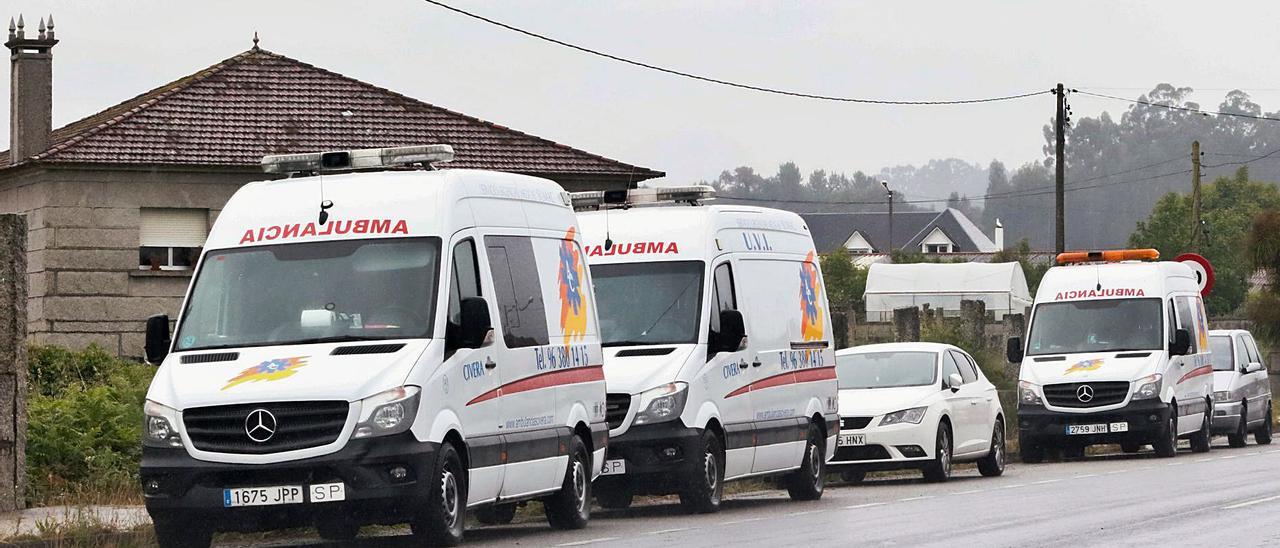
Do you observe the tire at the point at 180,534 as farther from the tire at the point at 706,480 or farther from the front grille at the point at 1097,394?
the front grille at the point at 1097,394

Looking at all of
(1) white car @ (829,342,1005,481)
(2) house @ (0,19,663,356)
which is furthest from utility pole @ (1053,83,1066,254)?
(1) white car @ (829,342,1005,481)

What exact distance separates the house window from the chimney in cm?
254

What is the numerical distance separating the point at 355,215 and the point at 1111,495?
8002 mm

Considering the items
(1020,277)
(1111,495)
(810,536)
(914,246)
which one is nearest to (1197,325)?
(1111,495)

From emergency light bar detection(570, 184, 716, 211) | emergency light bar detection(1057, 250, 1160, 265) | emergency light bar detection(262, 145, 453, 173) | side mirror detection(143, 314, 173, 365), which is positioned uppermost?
emergency light bar detection(262, 145, 453, 173)

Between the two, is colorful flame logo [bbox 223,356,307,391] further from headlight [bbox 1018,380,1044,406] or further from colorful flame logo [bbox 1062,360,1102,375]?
colorful flame logo [bbox 1062,360,1102,375]

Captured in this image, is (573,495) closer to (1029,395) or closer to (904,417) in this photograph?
(904,417)

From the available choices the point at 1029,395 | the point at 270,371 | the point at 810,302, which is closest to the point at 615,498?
the point at 810,302

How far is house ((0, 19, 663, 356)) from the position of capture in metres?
36.1

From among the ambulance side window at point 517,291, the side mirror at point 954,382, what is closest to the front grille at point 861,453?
the side mirror at point 954,382

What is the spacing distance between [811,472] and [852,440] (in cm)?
271

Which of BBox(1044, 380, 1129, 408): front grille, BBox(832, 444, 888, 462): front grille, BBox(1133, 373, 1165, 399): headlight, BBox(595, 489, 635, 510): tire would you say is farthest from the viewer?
BBox(1044, 380, 1129, 408): front grille

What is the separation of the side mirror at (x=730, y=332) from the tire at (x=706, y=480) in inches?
29.0

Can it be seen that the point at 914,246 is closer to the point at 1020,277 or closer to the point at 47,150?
the point at 1020,277
